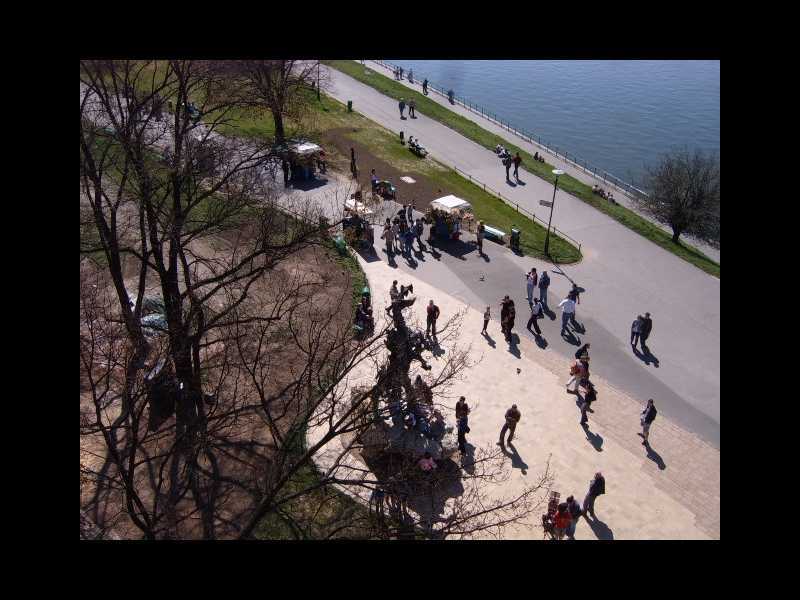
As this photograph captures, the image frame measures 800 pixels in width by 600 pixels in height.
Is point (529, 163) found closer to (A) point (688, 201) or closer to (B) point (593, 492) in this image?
(A) point (688, 201)

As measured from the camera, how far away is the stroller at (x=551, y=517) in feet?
43.0

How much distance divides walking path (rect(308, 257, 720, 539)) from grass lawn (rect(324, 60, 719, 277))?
35.5ft

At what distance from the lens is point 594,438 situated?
1616cm

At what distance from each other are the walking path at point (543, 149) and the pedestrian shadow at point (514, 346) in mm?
14577

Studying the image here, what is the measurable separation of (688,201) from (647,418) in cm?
1754

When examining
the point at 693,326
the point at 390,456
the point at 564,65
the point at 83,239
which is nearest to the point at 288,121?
the point at 83,239

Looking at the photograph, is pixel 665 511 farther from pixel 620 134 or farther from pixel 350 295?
pixel 620 134

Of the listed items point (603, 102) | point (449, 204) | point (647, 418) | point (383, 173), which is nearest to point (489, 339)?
point (647, 418)

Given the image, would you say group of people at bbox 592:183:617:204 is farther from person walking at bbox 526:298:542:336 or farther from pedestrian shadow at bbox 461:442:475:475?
pedestrian shadow at bbox 461:442:475:475

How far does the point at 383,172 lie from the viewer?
1272 inches

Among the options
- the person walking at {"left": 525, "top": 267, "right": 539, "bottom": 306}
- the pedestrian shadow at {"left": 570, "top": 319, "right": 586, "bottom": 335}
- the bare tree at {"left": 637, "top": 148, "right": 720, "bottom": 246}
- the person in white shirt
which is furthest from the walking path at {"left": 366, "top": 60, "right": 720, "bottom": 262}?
the person in white shirt

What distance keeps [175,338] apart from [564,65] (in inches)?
2718

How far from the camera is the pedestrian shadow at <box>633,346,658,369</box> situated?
19094 mm

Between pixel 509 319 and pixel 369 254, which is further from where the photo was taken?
pixel 369 254
